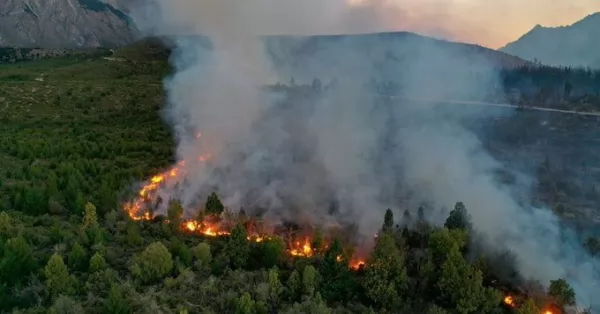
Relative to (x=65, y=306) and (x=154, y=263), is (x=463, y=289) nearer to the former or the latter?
(x=154, y=263)

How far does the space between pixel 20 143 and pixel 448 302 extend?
3855 centimetres

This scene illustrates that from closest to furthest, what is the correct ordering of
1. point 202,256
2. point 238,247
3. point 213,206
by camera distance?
point 202,256 → point 238,247 → point 213,206

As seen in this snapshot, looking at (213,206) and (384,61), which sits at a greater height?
(384,61)

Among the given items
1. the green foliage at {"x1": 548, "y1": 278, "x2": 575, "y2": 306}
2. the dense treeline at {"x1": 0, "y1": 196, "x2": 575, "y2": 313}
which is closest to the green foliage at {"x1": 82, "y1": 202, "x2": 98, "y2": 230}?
the dense treeline at {"x1": 0, "y1": 196, "x2": 575, "y2": 313}

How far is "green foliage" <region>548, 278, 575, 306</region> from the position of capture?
2727cm

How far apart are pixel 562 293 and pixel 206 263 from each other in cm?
1832

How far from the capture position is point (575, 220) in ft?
158

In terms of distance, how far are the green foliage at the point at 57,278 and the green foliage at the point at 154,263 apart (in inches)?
129

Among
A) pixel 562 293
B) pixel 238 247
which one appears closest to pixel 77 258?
pixel 238 247

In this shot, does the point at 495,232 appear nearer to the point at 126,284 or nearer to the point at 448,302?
the point at 448,302

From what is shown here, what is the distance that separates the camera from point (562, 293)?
27281 millimetres

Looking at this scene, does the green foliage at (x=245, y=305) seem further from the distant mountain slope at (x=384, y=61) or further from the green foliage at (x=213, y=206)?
the distant mountain slope at (x=384, y=61)

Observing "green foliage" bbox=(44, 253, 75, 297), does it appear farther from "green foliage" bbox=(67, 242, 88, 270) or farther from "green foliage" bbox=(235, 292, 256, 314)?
"green foliage" bbox=(235, 292, 256, 314)

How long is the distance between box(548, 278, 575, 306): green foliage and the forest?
2.0 inches
